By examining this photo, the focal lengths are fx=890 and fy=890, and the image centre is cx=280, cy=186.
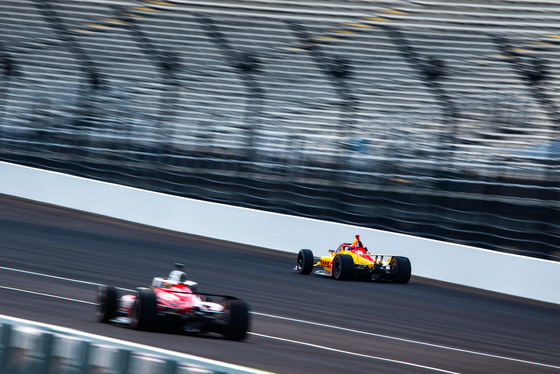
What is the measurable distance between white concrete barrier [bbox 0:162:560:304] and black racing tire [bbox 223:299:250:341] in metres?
7.23

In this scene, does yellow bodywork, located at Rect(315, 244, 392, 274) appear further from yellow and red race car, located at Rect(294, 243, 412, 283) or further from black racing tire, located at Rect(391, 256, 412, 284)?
black racing tire, located at Rect(391, 256, 412, 284)

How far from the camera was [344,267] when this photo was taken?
11.8 m

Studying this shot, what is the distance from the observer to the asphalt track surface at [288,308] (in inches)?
230

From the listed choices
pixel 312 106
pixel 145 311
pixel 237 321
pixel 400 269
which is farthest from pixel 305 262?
pixel 145 311

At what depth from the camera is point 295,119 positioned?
17.0m

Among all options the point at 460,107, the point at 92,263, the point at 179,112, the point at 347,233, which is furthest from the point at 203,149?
the point at 92,263

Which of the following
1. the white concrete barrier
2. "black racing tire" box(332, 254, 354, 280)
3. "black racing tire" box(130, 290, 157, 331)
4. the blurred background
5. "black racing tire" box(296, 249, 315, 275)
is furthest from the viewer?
the blurred background

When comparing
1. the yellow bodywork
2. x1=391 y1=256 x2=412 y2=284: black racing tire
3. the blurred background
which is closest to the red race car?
the yellow bodywork

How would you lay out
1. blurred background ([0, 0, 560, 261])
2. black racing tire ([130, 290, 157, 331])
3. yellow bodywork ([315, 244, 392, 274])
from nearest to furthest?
black racing tire ([130, 290, 157, 331]), yellow bodywork ([315, 244, 392, 274]), blurred background ([0, 0, 560, 261])

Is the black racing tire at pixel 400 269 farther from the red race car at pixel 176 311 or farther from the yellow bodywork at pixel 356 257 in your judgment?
the red race car at pixel 176 311

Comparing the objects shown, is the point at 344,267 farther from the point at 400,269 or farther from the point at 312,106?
the point at 312,106

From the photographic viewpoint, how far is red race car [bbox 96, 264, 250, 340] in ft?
19.0

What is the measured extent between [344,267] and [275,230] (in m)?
4.26

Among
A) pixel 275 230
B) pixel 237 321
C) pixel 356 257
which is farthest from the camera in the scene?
pixel 275 230
